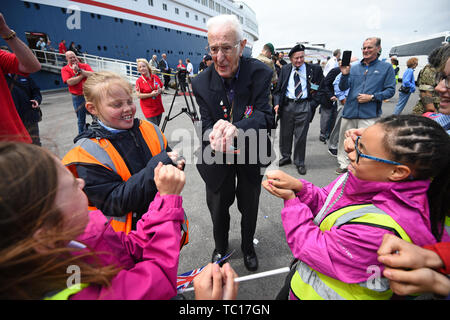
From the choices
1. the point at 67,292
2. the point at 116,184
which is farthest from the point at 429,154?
the point at 116,184

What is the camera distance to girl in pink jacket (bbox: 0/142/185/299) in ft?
1.69

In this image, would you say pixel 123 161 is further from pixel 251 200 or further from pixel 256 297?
pixel 256 297

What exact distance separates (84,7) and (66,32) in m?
2.48

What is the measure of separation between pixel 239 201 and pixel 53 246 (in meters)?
1.53

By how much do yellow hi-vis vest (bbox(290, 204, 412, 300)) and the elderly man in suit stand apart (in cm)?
77

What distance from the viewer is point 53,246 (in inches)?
23.5

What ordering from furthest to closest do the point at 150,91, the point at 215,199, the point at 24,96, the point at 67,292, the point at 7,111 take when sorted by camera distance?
1. the point at 150,91
2. the point at 24,96
3. the point at 215,199
4. the point at 7,111
5. the point at 67,292

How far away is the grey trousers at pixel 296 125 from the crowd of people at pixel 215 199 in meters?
2.18

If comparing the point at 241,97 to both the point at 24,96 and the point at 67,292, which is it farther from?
the point at 24,96

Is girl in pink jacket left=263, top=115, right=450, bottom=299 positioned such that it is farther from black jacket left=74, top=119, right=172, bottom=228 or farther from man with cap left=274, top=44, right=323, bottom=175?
man with cap left=274, top=44, right=323, bottom=175

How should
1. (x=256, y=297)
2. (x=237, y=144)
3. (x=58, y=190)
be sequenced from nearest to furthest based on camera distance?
(x=58, y=190)
(x=237, y=144)
(x=256, y=297)

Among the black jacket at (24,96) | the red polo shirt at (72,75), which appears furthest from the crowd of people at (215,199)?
the red polo shirt at (72,75)
